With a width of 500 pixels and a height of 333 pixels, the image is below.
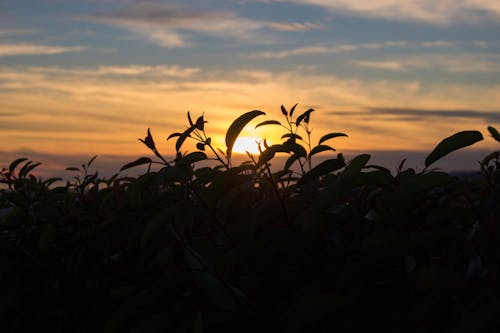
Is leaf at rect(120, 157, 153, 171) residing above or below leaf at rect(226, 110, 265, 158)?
below

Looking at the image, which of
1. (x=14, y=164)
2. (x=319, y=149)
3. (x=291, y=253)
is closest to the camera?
(x=291, y=253)

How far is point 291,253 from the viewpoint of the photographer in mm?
2686

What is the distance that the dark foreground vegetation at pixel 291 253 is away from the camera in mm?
2352

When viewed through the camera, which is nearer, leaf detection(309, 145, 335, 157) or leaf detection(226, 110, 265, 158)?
leaf detection(226, 110, 265, 158)

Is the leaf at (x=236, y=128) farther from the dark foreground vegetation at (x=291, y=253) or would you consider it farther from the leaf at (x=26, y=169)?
the leaf at (x=26, y=169)

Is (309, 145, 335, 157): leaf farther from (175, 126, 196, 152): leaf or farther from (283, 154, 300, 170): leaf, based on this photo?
(175, 126, 196, 152): leaf

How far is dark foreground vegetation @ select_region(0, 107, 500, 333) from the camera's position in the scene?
2.35 meters

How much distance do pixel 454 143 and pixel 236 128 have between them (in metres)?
0.98

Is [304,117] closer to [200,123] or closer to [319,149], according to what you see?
[319,149]

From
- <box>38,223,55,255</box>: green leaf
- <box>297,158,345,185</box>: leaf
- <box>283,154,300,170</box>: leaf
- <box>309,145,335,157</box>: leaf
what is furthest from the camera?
<box>38,223,55,255</box>: green leaf

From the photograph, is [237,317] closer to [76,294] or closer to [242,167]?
[242,167]

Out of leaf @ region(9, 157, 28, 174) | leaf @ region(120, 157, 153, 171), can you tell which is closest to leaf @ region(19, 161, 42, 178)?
leaf @ region(9, 157, 28, 174)

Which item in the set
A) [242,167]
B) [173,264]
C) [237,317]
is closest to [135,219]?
[173,264]

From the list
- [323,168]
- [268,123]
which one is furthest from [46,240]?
[323,168]
